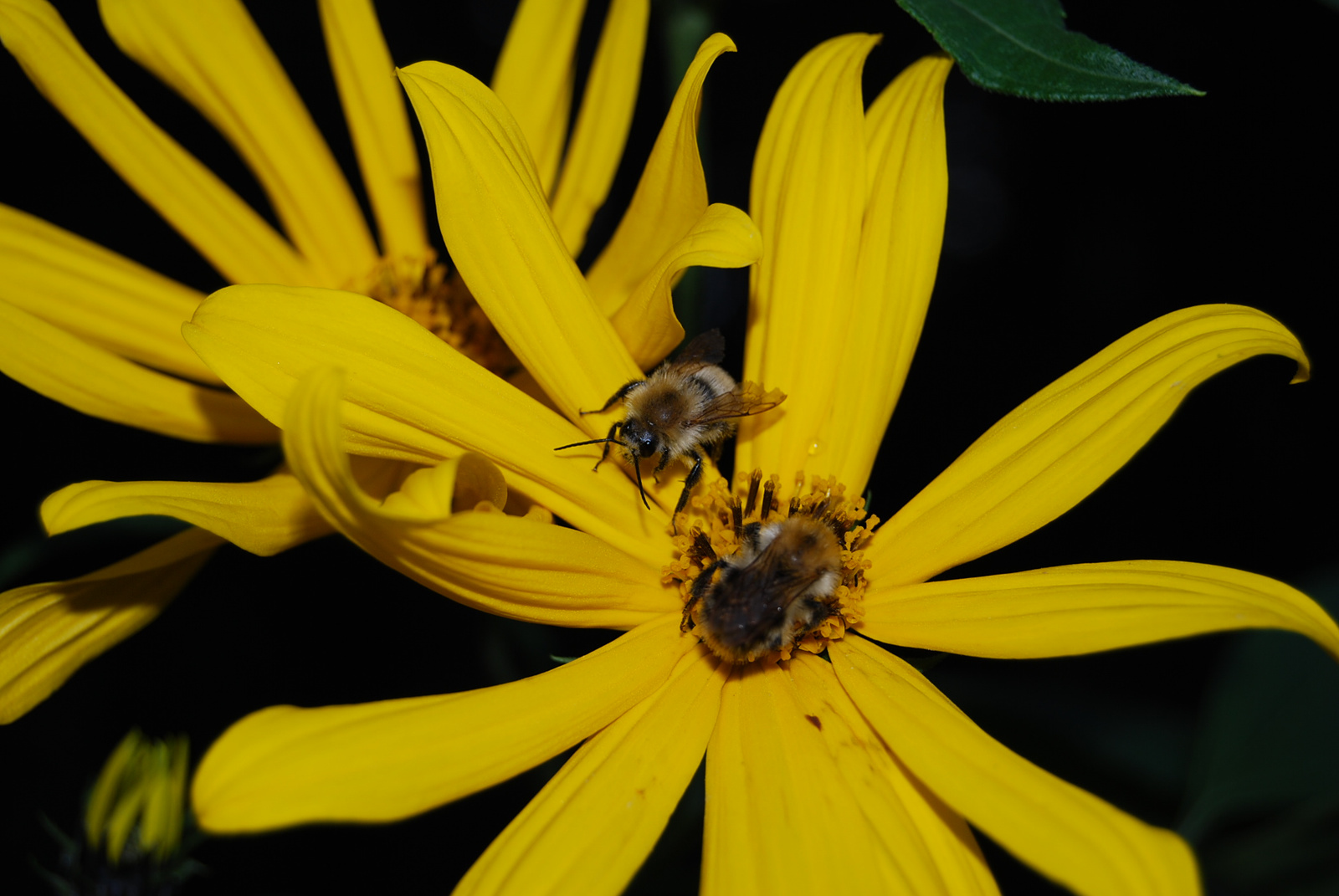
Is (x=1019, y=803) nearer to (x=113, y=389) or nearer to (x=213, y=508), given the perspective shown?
(x=213, y=508)

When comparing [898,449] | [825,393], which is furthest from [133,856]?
[898,449]

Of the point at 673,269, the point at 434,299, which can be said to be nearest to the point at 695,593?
the point at 673,269

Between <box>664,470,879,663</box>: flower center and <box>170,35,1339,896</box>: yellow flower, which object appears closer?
<box>170,35,1339,896</box>: yellow flower

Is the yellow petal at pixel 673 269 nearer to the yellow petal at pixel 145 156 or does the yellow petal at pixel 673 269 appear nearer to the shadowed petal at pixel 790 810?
the shadowed petal at pixel 790 810

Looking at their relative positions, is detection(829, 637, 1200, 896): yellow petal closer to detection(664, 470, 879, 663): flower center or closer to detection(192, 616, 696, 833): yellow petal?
detection(664, 470, 879, 663): flower center

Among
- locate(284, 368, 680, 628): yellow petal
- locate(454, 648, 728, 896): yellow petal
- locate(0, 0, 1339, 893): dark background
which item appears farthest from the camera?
locate(0, 0, 1339, 893): dark background

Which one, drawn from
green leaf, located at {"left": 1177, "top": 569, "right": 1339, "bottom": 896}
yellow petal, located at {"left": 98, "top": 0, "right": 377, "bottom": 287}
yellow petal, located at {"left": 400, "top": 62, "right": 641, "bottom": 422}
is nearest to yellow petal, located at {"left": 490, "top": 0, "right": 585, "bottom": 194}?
yellow petal, located at {"left": 98, "top": 0, "right": 377, "bottom": 287}

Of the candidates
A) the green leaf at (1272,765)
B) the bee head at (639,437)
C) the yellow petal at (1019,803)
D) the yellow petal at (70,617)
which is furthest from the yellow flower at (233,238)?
the green leaf at (1272,765)
